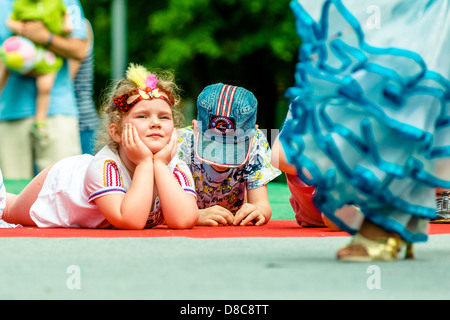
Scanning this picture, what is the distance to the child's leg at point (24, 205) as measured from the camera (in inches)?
214

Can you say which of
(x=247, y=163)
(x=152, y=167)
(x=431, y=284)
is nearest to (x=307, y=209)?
(x=247, y=163)

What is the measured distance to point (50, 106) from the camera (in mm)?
7602

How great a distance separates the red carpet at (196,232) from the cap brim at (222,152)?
42 centimetres

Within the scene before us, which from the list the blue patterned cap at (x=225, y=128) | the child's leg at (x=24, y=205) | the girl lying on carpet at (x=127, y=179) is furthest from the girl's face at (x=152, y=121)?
the child's leg at (x=24, y=205)

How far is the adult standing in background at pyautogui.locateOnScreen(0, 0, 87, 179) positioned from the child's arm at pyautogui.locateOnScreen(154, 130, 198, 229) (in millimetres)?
2989

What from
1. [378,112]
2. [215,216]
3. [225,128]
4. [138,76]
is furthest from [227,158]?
[378,112]

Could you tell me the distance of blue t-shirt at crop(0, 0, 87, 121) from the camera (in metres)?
7.62

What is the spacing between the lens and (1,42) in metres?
7.87

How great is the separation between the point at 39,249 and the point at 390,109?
5.17ft

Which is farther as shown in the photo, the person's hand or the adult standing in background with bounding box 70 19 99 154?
the adult standing in background with bounding box 70 19 99 154

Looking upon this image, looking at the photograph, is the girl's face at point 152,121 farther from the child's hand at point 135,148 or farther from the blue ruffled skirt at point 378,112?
the blue ruffled skirt at point 378,112

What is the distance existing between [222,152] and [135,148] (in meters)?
0.62

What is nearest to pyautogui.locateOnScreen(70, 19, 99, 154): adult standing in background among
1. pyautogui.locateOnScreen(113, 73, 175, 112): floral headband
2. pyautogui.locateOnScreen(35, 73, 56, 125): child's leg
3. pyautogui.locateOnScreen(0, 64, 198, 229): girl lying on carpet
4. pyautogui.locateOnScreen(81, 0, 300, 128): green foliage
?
pyautogui.locateOnScreen(35, 73, 56, 125): child's leg

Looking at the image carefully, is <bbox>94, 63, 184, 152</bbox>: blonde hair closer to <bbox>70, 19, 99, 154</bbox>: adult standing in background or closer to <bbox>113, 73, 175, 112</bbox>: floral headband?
<bbox>113, 73, 175, 112</bbox>: floral headband
